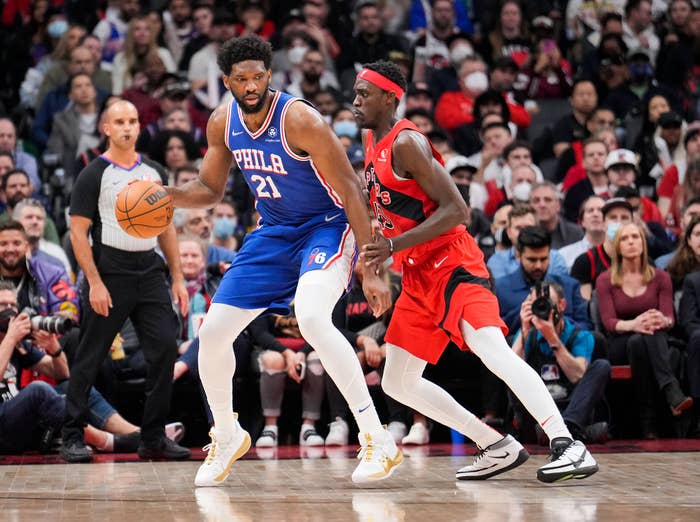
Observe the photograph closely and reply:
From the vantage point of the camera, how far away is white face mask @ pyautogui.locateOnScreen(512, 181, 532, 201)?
371 inches

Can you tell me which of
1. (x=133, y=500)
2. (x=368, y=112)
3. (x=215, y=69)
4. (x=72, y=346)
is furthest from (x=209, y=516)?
(x=215, y=69)

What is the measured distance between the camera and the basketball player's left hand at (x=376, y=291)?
188 inches

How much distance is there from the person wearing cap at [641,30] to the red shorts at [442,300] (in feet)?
28.1

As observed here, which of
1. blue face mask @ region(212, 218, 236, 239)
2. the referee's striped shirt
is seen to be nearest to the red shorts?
the referee's striped shirt

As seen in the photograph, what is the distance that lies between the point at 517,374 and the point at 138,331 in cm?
242

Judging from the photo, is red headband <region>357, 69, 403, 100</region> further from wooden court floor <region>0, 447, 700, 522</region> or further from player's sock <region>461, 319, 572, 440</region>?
wooden court floor <region>0, 447, 700, 522</region>

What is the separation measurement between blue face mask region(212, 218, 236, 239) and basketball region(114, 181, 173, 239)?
3436mm

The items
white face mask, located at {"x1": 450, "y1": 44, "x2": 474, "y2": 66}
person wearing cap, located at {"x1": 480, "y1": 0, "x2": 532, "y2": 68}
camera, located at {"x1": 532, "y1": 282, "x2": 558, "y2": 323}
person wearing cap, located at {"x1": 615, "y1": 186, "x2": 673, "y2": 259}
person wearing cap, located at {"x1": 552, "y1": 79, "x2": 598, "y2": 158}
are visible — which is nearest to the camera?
camera, located at {"x1": 532, "y1": 282, "x2": 558, "y2": 323}

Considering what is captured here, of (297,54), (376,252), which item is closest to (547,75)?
(297,54)

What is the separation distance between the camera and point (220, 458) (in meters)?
5.25

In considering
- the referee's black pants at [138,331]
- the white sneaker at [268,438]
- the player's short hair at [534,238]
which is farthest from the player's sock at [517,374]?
the white sneaker at [268,438]

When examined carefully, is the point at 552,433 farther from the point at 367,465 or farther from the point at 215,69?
the point at 215,69

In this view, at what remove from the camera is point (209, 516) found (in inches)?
168

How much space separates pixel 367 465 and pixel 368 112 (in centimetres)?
156
